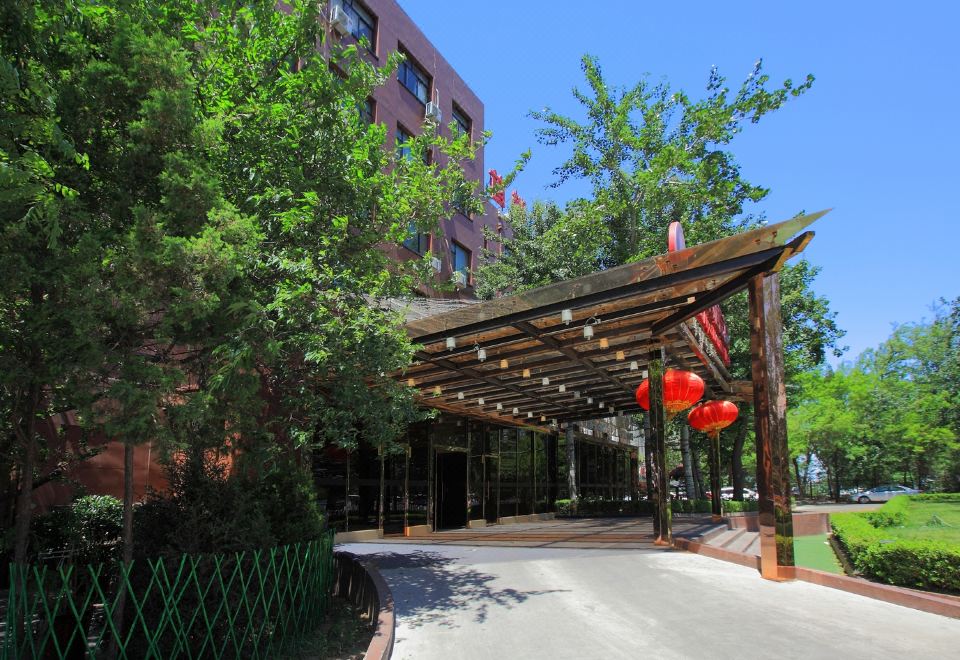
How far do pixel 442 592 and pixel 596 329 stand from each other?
555 cm

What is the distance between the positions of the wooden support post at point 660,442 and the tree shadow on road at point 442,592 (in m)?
4.06

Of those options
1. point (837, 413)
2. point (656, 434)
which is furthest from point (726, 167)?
point (837, 413)

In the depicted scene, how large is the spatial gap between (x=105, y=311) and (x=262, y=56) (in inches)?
144

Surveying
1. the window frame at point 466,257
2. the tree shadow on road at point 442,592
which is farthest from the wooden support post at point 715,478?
the window frame at point 466,257

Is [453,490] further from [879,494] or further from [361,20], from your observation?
[879,494]

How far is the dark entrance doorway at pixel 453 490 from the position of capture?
18.6 meters

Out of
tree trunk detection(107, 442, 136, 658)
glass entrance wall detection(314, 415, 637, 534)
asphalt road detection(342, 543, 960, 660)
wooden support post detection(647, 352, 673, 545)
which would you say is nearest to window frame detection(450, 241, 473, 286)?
glass entrance wall detection(314, 415, 637, 534)

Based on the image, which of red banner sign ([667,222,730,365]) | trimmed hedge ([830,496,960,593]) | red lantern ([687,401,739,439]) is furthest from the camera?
red lantern ([687,401,739,439])

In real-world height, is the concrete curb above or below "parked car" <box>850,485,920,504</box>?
above

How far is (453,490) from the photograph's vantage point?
1886 cm

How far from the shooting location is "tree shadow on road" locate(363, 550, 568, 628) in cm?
646

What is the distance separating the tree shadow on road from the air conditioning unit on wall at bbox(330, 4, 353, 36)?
51.9 feet

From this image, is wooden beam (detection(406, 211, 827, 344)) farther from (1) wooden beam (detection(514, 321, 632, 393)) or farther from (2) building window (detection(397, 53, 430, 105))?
(2) building window (detection(397, 53, 430, 105))

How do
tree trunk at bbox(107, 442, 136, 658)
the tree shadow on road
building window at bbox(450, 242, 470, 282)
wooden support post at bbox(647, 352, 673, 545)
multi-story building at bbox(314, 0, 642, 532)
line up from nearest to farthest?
tree trunk at bbox(107, 442, 136, 658) → the tree shadow on road → wooden support post at bbox(647, 352, 673, 545) → multi-story building at bbox(314, 0, 642, 532) → building window at bbox(450, 242, 470, 282)
